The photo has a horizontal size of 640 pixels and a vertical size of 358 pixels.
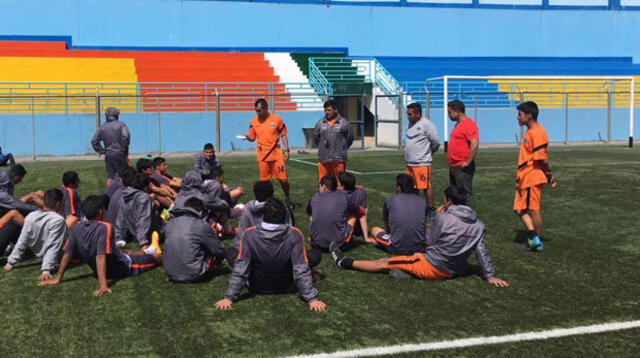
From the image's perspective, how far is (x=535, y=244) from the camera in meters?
8.38

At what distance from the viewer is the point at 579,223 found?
1030cm

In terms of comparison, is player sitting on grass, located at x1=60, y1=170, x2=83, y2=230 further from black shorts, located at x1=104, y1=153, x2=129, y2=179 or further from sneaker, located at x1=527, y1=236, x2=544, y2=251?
sneaker, located at x1=527, y1=236, x2=544, y2=251

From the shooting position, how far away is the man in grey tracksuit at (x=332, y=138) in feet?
35.5

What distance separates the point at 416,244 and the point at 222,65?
2669 cm

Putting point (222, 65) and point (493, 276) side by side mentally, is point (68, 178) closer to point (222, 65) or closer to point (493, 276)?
point (493, 276)

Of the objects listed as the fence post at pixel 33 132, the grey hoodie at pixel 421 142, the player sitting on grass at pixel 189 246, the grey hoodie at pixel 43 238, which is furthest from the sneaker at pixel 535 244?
the fence post at pixel 33 132

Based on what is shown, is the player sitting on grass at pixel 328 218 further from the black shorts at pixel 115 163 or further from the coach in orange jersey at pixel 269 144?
the black shorts at pixel 115 163

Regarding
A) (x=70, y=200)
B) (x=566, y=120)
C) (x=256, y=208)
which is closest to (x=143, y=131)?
(x=566, y=120)

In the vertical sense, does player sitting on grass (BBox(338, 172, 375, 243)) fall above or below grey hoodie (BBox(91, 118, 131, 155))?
below

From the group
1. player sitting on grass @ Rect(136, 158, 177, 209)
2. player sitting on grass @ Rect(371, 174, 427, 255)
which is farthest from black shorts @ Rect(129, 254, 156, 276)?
player sitting on grass @ Rect(371, 174, 427, 255)

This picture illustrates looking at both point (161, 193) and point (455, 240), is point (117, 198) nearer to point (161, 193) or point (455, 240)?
point (161, 193)

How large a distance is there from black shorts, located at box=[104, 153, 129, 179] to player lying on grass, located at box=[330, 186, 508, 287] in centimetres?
649

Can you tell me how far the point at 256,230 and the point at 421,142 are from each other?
466cm

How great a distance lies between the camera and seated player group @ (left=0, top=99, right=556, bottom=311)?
622 centimetres
